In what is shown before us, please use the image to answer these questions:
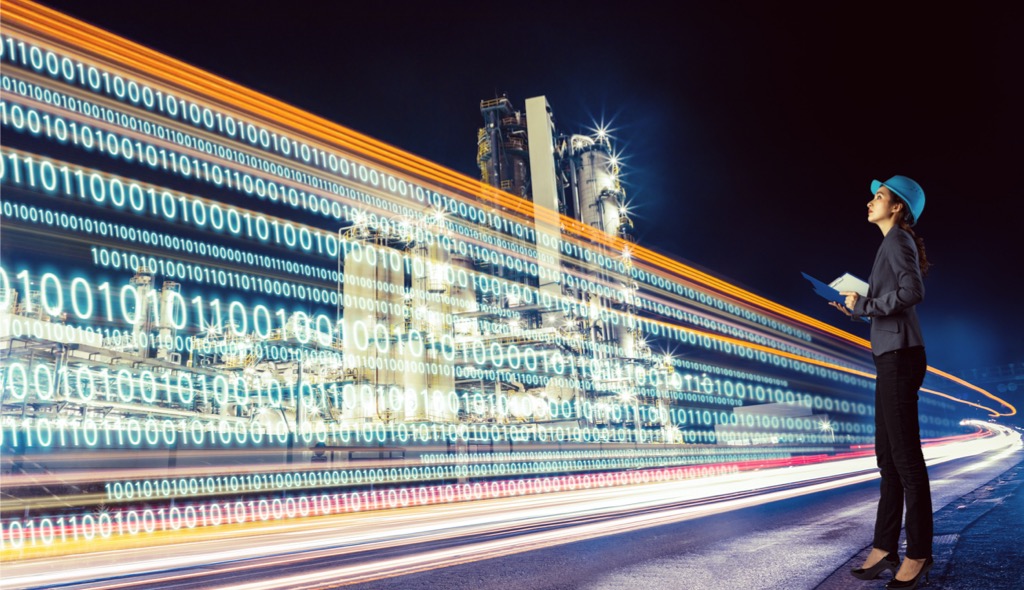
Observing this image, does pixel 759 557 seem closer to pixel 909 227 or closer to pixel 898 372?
pixel 898 372

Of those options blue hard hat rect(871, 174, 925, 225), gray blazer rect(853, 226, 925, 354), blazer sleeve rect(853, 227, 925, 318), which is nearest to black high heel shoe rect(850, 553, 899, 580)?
gray blazer rect(853, 226, 925, 354)

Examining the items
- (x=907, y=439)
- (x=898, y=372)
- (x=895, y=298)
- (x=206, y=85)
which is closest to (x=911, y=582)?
(x=907, y=439)

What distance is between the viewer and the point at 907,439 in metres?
3.15

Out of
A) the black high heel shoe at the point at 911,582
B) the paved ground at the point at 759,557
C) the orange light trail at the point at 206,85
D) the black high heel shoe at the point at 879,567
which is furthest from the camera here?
the orange light trail at the point at 206,85

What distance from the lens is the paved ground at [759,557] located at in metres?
3.48

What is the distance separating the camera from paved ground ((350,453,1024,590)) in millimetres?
3482

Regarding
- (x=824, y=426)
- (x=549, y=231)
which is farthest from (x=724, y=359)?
(x=549, y=231)

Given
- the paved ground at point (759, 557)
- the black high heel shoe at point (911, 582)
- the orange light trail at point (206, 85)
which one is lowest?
the paved ground at point (759, 557)

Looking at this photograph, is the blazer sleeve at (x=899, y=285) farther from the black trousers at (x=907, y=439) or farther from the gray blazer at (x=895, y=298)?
the black trousers at (x=907, y=439)

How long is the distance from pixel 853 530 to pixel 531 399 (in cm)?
3708

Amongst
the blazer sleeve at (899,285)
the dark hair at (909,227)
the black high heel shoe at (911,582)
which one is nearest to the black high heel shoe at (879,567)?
the black high heel shoe at (911,582)

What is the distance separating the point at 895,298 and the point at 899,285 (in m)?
0.10

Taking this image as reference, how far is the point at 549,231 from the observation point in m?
47.5

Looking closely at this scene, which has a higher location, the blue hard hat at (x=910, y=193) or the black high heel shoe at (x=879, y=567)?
the blue hard hat at (x=910, y=193)
